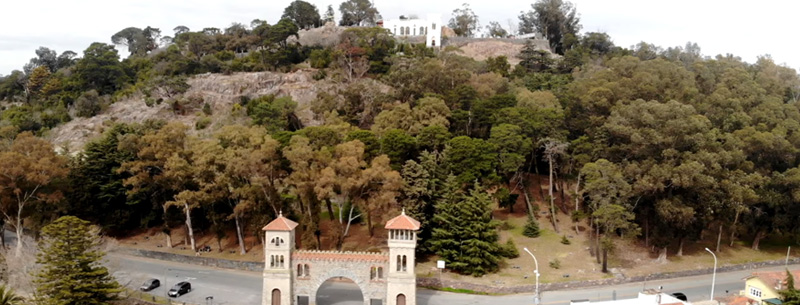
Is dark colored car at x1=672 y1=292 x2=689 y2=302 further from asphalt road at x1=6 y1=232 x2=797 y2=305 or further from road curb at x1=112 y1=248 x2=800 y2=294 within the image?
road curb at x1=112 y1=248 x2=800 y2=294

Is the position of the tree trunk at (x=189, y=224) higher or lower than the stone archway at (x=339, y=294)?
higher

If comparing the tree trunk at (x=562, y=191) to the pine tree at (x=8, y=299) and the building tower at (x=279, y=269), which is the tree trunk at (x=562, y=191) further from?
the pine tree at (x=8, y=299)

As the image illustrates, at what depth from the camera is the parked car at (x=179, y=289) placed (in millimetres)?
34188

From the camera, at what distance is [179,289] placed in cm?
3444

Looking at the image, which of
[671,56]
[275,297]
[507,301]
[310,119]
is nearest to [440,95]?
[310,119]

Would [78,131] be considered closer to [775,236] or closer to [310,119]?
[310,119]

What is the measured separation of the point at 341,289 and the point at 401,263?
6.62 metres

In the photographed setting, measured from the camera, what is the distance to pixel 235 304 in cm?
3316

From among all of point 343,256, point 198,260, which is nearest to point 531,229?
point 343,256

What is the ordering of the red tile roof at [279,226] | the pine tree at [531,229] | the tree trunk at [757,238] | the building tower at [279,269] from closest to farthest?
1. the red tile roof at [279,226]
2. the building tower at [279,269]
3. the pine tree at [531,229]
4. the tree trunk at [757,238]

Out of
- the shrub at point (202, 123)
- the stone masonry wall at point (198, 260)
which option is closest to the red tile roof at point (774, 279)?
the stone masonry wall at point (198, 260)

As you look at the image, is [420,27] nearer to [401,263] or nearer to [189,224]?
[189,224]

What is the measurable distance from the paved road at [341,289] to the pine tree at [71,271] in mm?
3332

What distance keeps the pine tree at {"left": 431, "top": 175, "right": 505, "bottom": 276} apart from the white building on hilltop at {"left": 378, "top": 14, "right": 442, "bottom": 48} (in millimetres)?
51847
